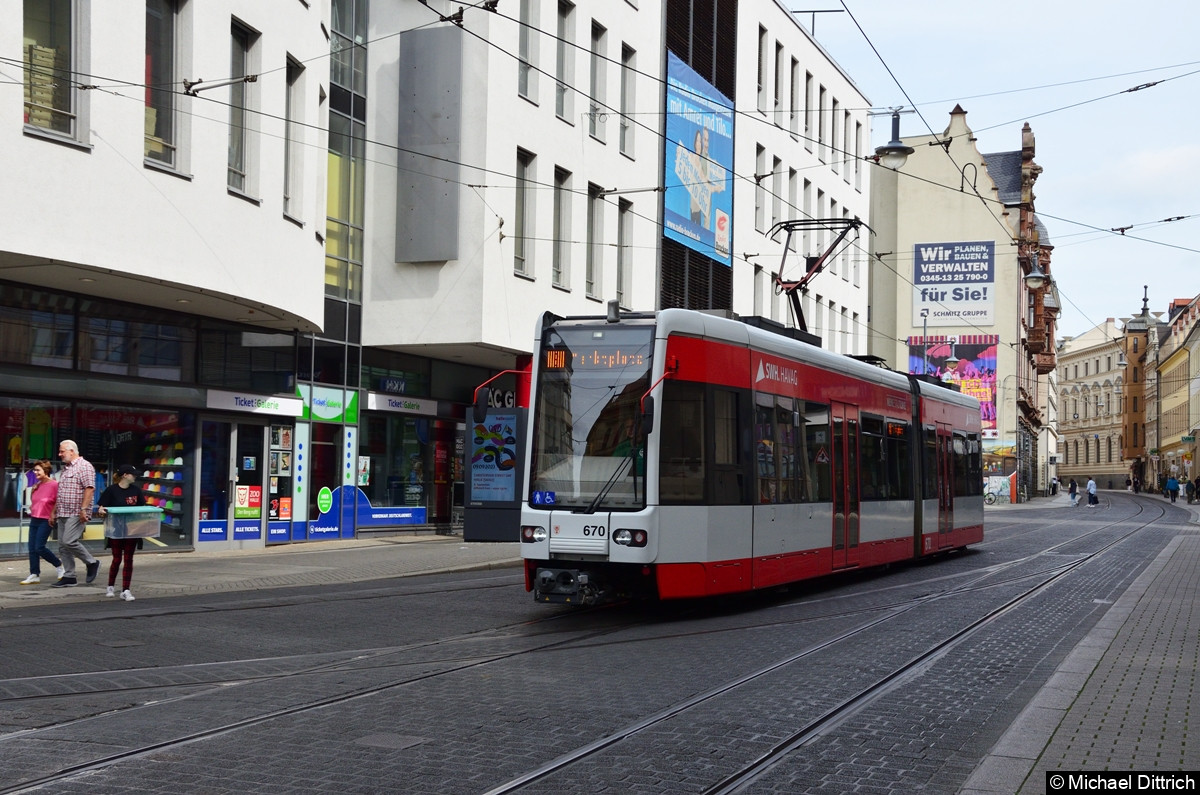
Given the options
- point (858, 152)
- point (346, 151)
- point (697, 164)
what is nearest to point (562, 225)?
point (346, 151)

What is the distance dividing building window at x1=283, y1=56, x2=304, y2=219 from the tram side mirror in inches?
474

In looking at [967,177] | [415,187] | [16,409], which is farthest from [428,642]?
[967,177]

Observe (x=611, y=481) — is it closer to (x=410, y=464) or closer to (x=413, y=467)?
(x=410, y=464)

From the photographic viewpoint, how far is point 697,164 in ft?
125

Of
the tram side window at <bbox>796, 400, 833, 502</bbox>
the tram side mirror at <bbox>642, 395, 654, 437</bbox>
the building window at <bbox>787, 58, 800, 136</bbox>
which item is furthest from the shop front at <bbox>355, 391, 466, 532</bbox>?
the building window at <bbox>787, 58, 800, 136</bbox>

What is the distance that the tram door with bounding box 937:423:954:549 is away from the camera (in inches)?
891

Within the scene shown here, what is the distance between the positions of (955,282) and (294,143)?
5112 cm

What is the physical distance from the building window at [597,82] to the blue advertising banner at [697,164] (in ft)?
11.0

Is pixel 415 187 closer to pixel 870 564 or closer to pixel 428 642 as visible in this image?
pixel 870 564

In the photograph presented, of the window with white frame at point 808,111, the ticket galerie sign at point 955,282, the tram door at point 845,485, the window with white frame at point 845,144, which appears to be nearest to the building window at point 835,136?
the window with white frame at point 845,144

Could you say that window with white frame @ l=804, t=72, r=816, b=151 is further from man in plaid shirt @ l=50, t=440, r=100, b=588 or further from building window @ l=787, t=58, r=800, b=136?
man in plaid shirt @ l=50, t=440, r=100, b=588

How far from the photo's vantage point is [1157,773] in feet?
21.2

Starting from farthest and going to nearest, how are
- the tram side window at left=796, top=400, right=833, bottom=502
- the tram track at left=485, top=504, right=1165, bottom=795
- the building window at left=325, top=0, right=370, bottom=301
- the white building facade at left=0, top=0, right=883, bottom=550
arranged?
the building window at left=325, top=0, right=370, bottom=301
the white building facade at left=0, top=0, right=883, bottom=550
the tram side window at left=796, top=400, right=833, bottom=502
the tram track at left=485, top=504, right=1165, bottom=795

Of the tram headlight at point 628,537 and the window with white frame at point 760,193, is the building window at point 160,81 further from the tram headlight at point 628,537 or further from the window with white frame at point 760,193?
the window with white frame at point 760,193
